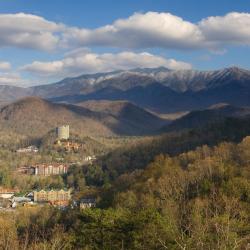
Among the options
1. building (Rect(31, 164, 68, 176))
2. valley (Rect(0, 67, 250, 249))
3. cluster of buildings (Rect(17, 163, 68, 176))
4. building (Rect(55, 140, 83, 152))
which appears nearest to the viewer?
valley (Rect(0, 67, 250, 249))

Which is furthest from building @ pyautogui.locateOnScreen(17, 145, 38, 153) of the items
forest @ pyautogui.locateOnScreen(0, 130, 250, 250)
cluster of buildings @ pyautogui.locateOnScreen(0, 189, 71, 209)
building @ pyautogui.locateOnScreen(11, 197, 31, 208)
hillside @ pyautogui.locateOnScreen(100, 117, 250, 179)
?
forest @ pyautogui.locateOnScreen(0, 130, 250, 250)

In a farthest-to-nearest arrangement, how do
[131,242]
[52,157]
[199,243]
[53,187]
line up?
[52,157]
[53,187]
[131,242]
[199,243]

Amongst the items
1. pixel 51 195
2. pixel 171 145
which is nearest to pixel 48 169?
pixel 171 145

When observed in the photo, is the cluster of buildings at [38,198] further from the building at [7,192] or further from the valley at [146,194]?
the valley at [146,194]

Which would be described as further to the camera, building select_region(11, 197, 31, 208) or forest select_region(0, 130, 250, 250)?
building select_region(11, 197, 31, 208)

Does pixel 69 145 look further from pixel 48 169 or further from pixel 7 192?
pixel 7 192

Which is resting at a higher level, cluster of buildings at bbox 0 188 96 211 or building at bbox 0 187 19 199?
cluster of buildings at bbox 0 188 96 211

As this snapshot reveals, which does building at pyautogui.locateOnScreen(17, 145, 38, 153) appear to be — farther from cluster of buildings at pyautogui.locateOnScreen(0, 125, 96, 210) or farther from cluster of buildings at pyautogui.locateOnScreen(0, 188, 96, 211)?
cluster of buildings at pyautogui.locateOnScreen(0, 188, 96, 211)

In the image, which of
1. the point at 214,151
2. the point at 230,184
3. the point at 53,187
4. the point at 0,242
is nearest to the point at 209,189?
the point at 230,184

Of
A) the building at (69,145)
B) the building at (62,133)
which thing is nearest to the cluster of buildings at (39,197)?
the building at (69,145)

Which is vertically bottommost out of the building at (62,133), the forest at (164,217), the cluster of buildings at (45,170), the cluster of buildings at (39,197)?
the cluster of buildings at (45,170)

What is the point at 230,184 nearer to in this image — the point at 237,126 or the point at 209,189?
the point at 209,189
